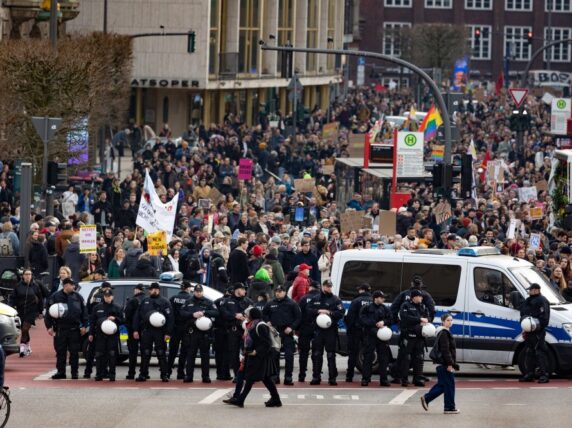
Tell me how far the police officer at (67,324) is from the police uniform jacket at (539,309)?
19.1 ft

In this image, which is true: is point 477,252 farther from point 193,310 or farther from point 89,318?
point 89,318

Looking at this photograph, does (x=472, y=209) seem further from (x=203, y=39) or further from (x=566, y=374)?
(x=203, y=39)

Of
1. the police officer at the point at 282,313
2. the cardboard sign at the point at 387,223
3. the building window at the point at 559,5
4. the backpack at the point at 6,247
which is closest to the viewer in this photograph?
the police officer at the point at 282,313

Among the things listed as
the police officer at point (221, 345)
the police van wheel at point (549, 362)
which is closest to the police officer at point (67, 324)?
the police officer at point (221, 345)

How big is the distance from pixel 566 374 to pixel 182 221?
38.8ft

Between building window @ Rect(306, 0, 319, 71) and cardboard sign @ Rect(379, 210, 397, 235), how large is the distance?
62.2 metres

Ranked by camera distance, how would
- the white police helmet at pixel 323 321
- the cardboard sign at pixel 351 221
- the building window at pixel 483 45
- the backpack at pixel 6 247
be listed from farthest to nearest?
1. the building window at pixel 483 45
2. the cardboard sign at pixel 351 221
3. the backpack at pixel 6 247
4. the white police helmet at pixel 323 321

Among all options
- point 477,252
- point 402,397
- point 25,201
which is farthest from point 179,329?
point 25,201

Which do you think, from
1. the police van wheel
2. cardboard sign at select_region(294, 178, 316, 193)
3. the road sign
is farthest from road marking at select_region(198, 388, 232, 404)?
the road sign

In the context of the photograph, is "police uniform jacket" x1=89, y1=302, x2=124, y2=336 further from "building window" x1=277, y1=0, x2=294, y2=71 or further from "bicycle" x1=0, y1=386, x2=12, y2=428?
"building window" x1=277, y1=0, x2=294, y2=71

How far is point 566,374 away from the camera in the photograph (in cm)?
2567

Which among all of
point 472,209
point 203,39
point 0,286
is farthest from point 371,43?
point 0,286

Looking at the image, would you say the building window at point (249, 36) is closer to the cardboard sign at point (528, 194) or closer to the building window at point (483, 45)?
the cardboard sign at point (528, 194)

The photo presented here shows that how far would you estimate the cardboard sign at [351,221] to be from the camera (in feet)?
122
